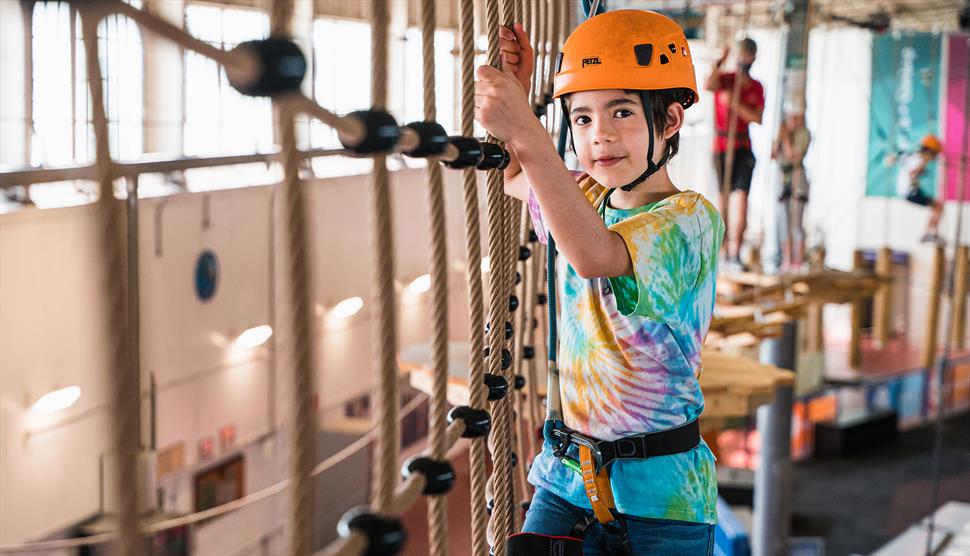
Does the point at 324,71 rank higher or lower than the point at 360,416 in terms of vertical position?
higher

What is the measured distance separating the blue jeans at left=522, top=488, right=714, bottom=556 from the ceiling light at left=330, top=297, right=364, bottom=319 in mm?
6574

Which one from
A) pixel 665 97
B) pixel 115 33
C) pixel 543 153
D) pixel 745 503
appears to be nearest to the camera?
pixel 543 153

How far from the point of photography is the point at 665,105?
4.57 ft

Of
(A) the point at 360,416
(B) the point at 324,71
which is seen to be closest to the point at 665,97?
(B) the point at 324,71

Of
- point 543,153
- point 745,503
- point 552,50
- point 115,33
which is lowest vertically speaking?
point 745,503

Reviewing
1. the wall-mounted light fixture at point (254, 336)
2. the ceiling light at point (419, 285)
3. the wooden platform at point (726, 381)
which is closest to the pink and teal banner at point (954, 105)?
the ceiling light at point (419, 285)

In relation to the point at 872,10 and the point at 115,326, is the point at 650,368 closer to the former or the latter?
the point at 115,326

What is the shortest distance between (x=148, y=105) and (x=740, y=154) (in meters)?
3.55

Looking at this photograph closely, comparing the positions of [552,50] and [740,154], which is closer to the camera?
[552,50]

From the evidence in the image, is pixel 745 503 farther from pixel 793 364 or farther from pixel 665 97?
pixel 665 97

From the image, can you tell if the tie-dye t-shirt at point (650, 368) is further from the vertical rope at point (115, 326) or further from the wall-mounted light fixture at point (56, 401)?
the wall-mounted light fixture at point (56, 401)

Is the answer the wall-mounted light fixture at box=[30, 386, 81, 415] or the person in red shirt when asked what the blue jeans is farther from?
the wall-mounted light fixture at box=[30, 386, 81, 415]

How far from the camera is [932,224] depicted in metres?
11.4

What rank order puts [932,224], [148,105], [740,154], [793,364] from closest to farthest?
[740,154]
[148,105]
[793,364]
[932,224]
